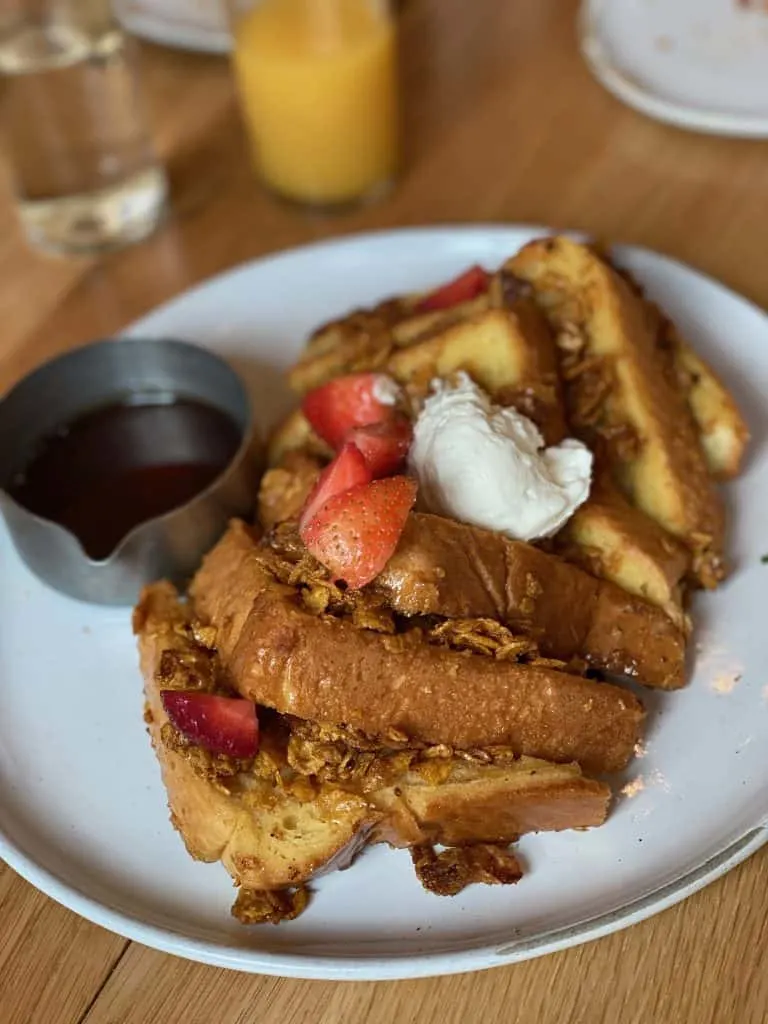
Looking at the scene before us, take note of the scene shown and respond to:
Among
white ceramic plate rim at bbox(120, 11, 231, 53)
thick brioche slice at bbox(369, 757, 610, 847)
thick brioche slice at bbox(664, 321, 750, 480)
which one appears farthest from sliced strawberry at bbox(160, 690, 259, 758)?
white ceramic plate rim at bbox(120, 11, 231, 53)

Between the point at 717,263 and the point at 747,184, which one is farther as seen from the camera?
the point at 747,184

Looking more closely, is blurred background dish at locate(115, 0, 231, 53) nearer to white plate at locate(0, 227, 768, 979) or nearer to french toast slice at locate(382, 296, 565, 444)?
french toast slice at locate(382, 296, 565, 444)

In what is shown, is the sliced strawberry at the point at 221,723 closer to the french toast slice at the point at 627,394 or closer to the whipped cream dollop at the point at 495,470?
the whipped cream dollop at the point at 495,470

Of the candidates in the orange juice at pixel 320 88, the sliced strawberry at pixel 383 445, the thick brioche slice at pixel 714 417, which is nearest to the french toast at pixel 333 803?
the sliced strawberry at pixel 383 445

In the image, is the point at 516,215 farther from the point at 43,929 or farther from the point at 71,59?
the point at 43,929

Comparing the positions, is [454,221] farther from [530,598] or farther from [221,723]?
[221,723]

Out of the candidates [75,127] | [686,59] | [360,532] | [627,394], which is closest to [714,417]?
[627,394]

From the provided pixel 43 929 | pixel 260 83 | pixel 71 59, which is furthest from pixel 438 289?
pixel 43 929
